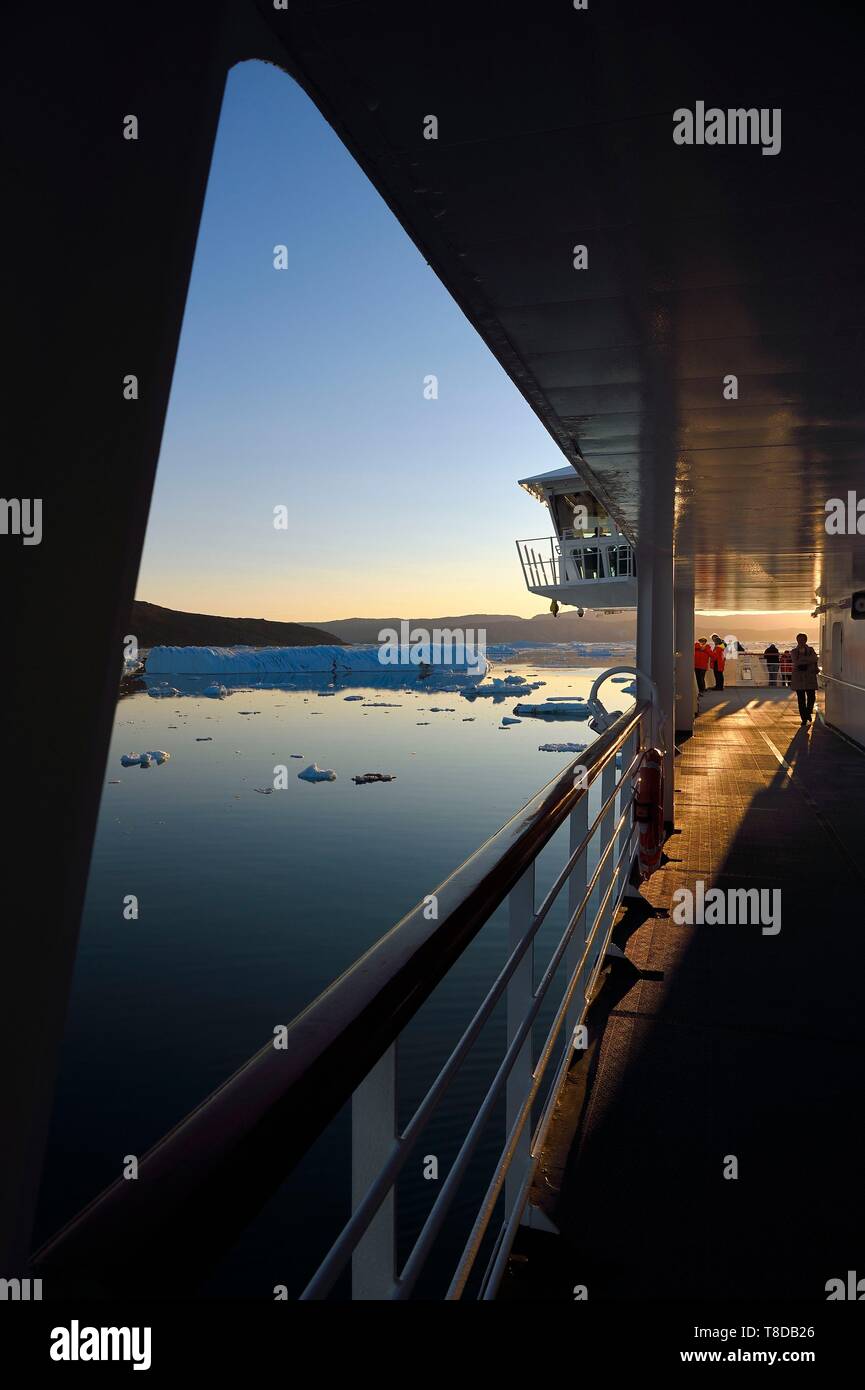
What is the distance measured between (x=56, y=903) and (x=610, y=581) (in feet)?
56.3

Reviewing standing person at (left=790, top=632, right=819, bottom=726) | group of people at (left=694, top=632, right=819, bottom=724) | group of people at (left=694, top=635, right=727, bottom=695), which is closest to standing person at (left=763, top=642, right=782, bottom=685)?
group of people at (left=694, top=632, right=819, bottom=724)

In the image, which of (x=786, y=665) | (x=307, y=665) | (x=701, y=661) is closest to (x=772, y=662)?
(x=786, y=665)

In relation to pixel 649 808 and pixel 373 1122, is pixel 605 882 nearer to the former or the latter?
pixel 649 808

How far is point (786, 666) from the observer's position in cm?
1766

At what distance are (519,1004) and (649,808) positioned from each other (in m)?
2.29

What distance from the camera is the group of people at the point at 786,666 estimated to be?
10336mm

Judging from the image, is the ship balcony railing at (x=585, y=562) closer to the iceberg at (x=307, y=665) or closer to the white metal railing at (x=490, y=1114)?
the white metal railing at (x=490, y=1114)

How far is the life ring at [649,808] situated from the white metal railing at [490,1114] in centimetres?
55

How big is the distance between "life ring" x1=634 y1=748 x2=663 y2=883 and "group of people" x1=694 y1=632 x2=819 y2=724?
665 cm

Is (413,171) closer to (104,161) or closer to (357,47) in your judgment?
(357,47)

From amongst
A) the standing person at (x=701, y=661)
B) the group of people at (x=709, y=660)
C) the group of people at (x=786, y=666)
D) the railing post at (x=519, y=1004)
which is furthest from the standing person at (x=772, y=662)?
the railing post at (x=519, y=1004)
